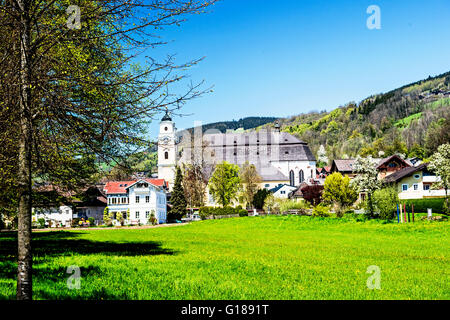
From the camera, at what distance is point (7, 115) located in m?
6.37

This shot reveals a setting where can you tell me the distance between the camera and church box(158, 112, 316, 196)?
3487 inches

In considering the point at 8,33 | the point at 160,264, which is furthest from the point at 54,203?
the point at 8,33

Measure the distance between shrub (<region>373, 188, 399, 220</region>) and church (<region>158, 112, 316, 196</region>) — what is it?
5651cm

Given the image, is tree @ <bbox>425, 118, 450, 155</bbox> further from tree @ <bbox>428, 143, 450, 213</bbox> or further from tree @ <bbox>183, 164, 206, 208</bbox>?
tree @ <bbox>183, 164, 206, 208</bbox>

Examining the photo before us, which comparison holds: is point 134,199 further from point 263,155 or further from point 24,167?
point 24,167

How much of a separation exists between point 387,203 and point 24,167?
29.9 metres

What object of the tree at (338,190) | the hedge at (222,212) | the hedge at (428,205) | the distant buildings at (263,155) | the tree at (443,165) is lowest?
the hedge at (222,212)

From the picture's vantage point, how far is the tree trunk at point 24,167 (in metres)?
5.59

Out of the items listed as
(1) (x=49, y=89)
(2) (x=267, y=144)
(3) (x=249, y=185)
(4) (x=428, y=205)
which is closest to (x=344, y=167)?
(3) (x=249, y=185)

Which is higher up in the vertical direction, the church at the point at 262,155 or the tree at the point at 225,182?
the church at the point at 262,155

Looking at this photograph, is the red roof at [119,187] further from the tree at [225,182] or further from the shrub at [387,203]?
the shrub at [387,203]

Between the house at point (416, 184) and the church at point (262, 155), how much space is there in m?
33.9

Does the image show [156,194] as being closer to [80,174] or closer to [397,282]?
[80,174]

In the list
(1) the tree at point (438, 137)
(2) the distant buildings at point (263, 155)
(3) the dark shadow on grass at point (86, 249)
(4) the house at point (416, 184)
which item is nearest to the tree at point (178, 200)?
(2) the distant buildings at point (263, 155)
